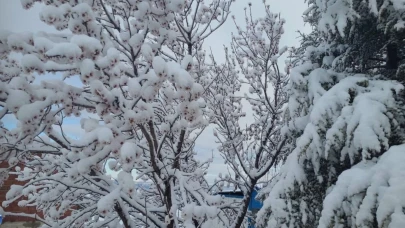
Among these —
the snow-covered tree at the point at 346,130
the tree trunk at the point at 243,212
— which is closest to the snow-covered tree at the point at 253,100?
the tree trunk at the point at 243,212

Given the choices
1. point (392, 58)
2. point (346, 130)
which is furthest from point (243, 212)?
point (392, 58)

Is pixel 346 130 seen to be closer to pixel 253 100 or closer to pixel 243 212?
pixel 243 212

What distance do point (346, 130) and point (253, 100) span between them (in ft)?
16.0

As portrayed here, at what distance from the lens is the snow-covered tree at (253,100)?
5.21 meters

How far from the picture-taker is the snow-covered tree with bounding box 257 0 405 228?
2168 millimetres

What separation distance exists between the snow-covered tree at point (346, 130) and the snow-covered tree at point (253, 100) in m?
1.48

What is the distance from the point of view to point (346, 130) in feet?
8.18

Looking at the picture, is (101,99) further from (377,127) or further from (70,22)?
(377,127)

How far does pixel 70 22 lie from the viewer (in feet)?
6.83

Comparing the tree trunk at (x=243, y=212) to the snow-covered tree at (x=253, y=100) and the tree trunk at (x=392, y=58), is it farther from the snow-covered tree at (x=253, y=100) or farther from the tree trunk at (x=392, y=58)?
the tree trunk at (x=392, y=58)

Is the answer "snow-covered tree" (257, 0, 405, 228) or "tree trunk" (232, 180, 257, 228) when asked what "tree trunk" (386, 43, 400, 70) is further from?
"tree trunk" (232, 180, 257, 228)

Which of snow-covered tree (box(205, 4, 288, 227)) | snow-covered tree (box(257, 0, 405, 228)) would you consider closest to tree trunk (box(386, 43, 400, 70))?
snow-covered tree (box(257, 0, 405, 228))

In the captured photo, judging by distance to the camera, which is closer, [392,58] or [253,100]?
[392,58]

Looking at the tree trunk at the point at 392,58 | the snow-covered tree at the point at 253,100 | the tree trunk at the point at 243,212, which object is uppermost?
the snow-covered tree at the point at 253,100
